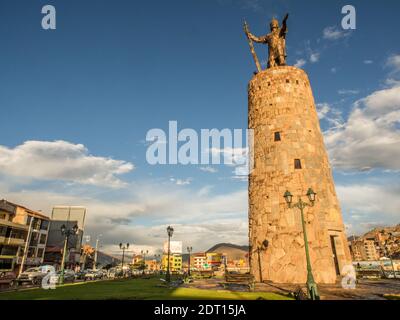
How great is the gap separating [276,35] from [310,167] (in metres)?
14.2

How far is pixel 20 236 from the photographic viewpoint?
160 feet

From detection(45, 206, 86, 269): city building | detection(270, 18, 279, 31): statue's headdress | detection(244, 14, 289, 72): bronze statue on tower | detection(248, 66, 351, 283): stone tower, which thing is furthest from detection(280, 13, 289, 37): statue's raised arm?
detection(45, 206, 86, 269): city building

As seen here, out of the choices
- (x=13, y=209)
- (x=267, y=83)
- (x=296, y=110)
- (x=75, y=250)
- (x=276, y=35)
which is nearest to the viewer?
(x=296, y=110)

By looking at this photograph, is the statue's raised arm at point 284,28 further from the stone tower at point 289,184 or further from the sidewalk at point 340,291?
the sidewalk at point 340,291

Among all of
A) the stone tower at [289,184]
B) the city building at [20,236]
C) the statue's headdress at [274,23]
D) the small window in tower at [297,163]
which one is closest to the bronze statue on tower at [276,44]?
the statue's headdress at [274,23]

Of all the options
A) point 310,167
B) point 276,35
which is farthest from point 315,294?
point 276,35

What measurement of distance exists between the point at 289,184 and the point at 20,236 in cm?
4879

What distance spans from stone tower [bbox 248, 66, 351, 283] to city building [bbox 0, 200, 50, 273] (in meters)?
41.6

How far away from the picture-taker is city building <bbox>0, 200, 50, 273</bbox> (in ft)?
145

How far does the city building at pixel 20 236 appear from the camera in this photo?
44344 millimetres
